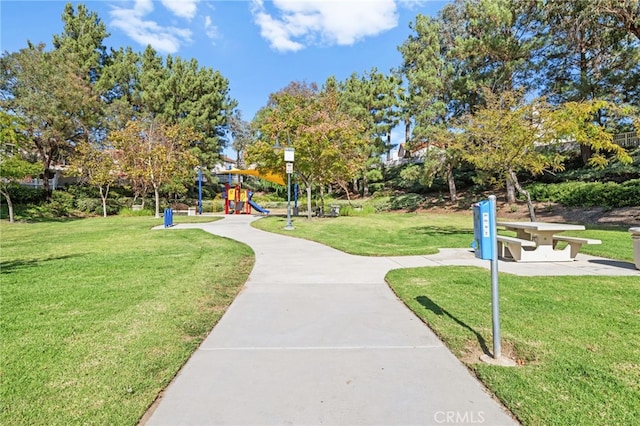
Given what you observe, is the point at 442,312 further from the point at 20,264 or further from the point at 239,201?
the point at 239,201

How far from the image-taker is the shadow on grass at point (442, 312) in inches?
131

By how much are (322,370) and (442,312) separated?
6.42ft

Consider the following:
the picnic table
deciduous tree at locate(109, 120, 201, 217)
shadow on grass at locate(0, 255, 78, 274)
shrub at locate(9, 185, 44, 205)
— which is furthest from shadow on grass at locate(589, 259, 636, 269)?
shrub at locate(9, 185, 44, 205)

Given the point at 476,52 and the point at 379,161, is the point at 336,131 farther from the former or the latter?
the point at 379,161

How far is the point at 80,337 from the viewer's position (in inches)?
137

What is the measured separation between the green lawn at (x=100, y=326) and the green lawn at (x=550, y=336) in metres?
2.45

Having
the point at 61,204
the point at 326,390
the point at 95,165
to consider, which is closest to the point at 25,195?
the point at 61,204

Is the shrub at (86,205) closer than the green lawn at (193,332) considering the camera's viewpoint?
No

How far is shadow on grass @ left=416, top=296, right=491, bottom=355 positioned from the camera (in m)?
3.32

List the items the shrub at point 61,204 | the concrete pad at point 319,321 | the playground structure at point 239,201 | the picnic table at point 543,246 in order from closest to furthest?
the concrete pad at point 319,321 → the picnic table at point 543,246 → the shrub at point 61,204 → the playground structure at point 239,201

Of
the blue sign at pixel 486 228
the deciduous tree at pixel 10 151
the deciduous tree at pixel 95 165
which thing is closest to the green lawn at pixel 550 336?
the blue sign at pixel 486 228
